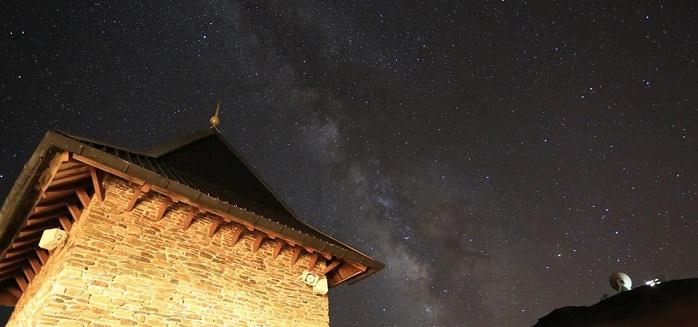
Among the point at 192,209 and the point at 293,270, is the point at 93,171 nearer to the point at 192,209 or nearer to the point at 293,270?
the point at 192,209

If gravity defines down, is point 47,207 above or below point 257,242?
above

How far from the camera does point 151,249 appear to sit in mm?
6914

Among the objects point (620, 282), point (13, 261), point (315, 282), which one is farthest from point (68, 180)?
point (620, 282)

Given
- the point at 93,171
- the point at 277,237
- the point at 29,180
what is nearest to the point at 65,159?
the point at 93,171

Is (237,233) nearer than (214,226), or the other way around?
(214,226)

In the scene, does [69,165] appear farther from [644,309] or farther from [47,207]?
[644,309]

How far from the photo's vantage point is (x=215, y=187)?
890cm

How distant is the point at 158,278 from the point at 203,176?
291cm

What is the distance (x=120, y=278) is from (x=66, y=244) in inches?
47.5

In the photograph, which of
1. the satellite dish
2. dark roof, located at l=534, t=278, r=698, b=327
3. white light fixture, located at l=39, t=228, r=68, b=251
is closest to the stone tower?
white light fixture, located at l=39, t=228, r=68, b=251

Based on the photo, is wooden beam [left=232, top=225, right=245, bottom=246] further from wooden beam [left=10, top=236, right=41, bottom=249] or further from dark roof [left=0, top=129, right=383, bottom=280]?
wooden beam [left=10, top=236, right=41, bottom=249]

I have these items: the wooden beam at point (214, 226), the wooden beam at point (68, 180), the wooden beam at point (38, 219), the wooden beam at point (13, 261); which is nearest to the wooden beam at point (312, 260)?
the wooden beam at point (214, 226)

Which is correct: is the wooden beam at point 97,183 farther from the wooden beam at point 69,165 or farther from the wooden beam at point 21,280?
the wooden beam at point 21,280

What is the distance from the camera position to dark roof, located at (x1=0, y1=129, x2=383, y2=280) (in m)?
6.32
